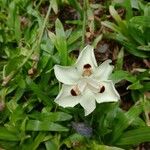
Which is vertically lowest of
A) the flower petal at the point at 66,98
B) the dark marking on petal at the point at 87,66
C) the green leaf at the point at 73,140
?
the green leaf at the point at 73,140

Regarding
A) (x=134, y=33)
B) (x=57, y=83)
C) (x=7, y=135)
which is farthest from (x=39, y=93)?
(x=134, y=33)

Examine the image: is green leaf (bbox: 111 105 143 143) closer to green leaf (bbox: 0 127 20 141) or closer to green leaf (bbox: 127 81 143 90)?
green leaf (bbox: 127 81 143 90)

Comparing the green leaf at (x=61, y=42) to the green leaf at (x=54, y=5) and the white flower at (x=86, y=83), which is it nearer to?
the green leaf at (x=54, y=5)

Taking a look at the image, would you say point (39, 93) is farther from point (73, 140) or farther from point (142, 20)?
point (142, 20)

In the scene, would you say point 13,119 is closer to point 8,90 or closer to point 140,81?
point 8,90

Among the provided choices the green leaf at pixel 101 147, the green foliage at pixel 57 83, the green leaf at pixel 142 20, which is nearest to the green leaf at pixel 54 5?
the green foliage at pixel 57 83

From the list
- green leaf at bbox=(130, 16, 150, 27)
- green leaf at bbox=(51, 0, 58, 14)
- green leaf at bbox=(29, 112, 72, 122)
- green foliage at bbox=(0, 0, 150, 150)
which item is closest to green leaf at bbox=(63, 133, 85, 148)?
green foliage at bbox=(0, 0, 150, 150)

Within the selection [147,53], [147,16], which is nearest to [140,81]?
[147,53]

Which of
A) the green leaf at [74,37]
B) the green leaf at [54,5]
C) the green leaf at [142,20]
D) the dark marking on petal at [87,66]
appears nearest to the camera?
the dark marking on petal at [87,66]
